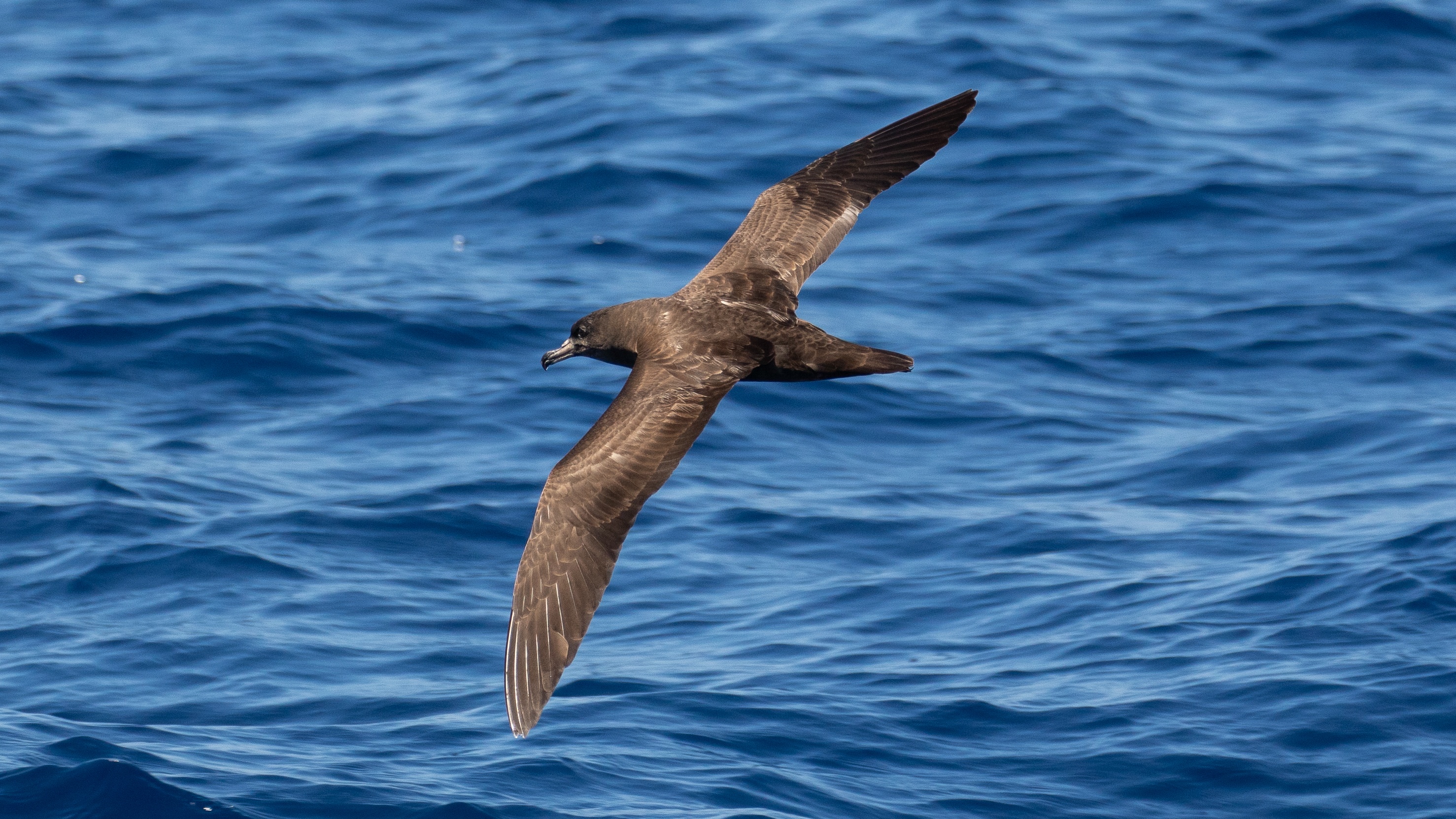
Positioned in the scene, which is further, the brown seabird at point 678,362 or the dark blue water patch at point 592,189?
the dark blue water patch at point 592,189

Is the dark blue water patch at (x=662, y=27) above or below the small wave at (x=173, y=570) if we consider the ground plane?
above

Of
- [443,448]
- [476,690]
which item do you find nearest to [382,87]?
Answer: [443,448]

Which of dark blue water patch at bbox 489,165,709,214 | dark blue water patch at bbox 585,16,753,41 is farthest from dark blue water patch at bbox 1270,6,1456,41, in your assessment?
dark blue water patch at bbox 489,165,709,214

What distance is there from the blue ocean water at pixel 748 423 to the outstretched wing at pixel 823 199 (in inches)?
76.2

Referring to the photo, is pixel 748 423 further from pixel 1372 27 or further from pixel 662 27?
pixel 1372 27

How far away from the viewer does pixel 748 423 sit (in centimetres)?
1123

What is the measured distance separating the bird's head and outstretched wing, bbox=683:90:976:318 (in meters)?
0.64

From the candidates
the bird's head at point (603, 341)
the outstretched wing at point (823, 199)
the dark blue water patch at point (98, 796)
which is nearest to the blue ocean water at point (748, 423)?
the dark blue water patch at point (98, 796)

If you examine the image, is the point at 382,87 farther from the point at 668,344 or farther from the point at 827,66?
the point at 668,344

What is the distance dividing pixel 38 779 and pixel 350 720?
135cm

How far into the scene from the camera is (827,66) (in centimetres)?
1631

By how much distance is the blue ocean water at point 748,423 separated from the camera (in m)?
7.91

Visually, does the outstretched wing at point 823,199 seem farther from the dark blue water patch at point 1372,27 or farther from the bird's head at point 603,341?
the dark blue water patch at point 1372,27

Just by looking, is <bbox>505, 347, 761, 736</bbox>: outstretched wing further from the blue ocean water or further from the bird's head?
the blue ocean water
